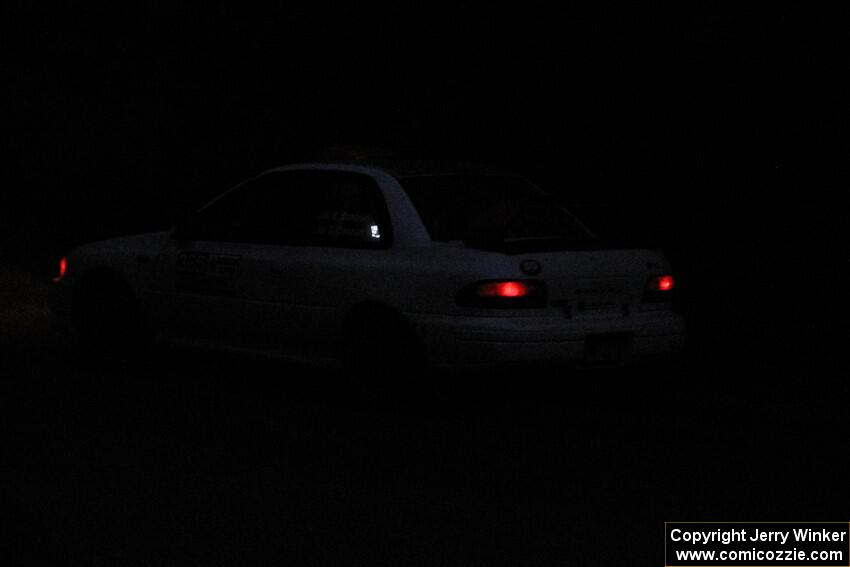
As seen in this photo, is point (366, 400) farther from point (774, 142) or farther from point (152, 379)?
Answer: point (774, 142)

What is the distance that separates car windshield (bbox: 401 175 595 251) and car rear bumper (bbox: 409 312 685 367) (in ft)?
1.54

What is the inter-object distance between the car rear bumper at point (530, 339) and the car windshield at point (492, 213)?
0.47 metres

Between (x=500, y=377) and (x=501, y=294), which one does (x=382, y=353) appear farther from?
(x=501, y=294)

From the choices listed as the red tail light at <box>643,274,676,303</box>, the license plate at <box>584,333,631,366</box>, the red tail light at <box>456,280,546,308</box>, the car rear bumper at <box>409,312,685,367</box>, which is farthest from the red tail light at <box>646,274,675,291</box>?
the red tail light at <box>456,280,546,308</box>

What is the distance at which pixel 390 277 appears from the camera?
11.0 m

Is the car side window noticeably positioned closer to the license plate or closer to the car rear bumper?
the car rear bumper

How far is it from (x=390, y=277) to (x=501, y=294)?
0.74m

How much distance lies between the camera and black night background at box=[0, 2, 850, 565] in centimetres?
794

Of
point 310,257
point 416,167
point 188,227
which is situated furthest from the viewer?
point 188,227

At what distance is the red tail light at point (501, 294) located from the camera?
416 inches

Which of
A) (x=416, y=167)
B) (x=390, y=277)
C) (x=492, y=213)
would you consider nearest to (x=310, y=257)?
(x=390, y=277)

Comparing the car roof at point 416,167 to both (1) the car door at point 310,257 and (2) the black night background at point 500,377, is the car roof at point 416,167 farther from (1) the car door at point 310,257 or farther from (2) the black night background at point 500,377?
(2) the black night background at point 500,377

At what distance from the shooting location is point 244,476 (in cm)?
885

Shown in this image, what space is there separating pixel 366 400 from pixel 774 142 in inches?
164
